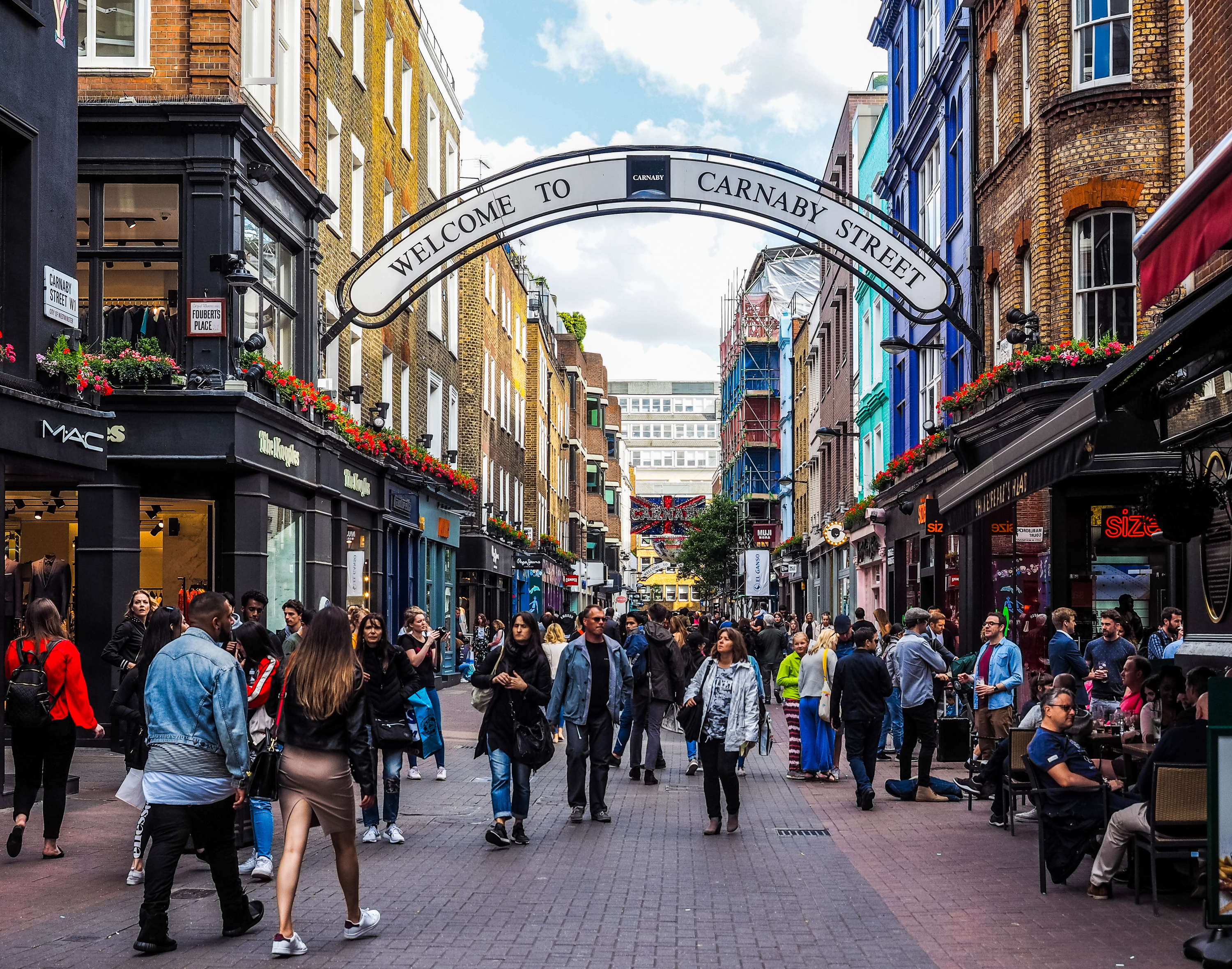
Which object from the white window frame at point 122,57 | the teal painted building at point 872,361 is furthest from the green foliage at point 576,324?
the white window frame at point 122,57

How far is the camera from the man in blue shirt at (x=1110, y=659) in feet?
50.7

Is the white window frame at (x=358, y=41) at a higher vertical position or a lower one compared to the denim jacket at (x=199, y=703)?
higher

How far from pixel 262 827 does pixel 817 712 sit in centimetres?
852

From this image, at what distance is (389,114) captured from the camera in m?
30.4

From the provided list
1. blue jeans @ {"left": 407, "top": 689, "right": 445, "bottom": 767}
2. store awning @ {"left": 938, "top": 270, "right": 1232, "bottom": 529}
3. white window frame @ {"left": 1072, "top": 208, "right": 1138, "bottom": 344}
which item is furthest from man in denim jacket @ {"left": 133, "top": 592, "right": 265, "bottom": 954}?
white window frame @ {"left": 1072, "top": 208, "right": 1138, "bottom": 344}

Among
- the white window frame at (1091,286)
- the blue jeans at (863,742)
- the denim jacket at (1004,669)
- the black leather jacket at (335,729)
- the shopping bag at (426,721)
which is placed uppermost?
the white window frame at (1091,286)

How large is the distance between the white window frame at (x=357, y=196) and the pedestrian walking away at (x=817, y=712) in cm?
1386

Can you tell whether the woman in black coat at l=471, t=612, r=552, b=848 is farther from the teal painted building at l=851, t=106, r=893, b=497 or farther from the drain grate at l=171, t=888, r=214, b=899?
the teal painted building at l=851, t=106, r=893, b=497

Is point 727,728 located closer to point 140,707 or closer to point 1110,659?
point 140,707

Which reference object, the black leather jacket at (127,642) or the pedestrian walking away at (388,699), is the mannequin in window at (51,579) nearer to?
the black leather jacket at (127,642)

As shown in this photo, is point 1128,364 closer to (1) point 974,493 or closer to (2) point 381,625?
(1) point 974,493

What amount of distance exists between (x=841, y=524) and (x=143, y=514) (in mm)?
26675

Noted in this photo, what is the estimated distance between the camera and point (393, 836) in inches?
458

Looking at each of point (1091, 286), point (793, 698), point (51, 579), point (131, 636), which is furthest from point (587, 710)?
point (1091, 286)
